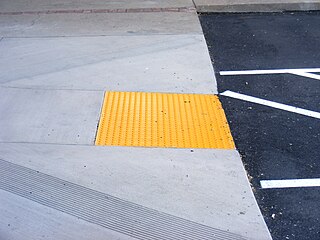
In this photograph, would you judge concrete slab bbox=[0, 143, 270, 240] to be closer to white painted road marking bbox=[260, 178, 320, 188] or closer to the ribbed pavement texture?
the ribbed pavement texture

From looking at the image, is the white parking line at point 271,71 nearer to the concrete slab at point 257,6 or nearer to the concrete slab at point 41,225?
the concrete slab at point 257,6

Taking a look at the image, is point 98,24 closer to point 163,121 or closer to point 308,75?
point 308,75

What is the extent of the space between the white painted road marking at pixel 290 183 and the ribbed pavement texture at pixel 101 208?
87 cm

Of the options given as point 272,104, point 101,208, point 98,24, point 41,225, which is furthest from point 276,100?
point 98,24

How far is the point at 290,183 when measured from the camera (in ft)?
15.5

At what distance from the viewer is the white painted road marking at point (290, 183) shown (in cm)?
469

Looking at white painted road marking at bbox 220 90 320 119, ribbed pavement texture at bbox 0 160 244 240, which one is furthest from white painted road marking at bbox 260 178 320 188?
white painted road marking at bbox 220 90 320 119

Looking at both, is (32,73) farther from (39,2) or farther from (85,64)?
(39,2)

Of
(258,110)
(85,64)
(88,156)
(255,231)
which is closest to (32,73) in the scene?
(85,64)

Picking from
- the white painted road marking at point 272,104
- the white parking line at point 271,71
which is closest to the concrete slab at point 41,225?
the white painted road marking at point 272,104

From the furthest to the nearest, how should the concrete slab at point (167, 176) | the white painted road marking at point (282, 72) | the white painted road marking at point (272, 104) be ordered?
the white painted road marking at point (282, 72), the white painted road marking at point (272, 104), the concrete slab at point (167, 176)

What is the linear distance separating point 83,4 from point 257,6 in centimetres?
364

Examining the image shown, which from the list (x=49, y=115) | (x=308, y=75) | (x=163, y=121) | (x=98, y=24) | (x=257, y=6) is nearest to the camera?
(x=163, y=121)

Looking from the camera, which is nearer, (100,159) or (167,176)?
(167,176)
